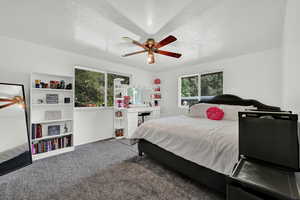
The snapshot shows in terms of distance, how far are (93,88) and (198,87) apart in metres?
3.40

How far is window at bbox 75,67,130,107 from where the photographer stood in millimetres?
3455

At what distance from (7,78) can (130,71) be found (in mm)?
3011

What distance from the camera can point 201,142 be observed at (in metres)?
1.64

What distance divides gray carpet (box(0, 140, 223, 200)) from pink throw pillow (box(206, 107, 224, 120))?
58.8 inches

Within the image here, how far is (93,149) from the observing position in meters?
3.03

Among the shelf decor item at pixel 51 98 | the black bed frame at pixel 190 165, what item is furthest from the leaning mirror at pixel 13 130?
the black bed frame at pixel 190 165

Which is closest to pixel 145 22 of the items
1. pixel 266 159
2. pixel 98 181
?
pixel 266 159

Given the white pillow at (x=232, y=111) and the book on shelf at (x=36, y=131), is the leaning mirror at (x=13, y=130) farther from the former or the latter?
the white pillow at (x=232, y=111)

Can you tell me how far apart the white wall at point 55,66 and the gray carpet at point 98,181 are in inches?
42.8

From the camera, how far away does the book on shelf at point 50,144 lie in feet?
8.32

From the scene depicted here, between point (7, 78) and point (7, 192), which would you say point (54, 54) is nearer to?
point (7, 78)

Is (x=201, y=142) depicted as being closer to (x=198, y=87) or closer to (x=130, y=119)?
(x=130, y=119)

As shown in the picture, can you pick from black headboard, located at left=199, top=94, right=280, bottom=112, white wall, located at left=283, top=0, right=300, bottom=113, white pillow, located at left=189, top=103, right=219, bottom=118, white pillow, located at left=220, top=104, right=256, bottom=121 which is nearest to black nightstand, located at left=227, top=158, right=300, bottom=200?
white wall, located at left=283, top=0, right=300, bottom=113

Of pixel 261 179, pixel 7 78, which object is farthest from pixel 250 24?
pixel 7 78
